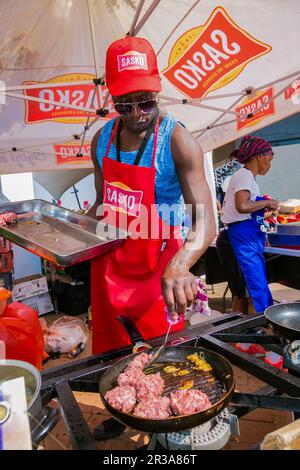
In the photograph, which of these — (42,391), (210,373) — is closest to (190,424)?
(210,373)

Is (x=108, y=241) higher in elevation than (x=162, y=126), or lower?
lower

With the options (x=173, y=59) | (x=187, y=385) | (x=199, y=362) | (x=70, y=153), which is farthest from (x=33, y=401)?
(x=70, y=153)

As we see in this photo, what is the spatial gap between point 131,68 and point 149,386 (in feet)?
4.24

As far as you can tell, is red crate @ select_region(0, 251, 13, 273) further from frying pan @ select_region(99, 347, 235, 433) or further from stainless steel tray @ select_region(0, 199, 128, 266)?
frying pan @ select_region(99, 347, 235, 433)

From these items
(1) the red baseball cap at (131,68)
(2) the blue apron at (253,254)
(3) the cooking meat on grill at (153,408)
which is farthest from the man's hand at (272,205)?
(3) the cooking meat on grill at (153,408)

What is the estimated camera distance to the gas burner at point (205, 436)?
1093mm

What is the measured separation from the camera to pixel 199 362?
4.40 ft

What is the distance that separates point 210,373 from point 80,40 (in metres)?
3.87

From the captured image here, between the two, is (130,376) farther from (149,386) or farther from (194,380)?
(194,380)

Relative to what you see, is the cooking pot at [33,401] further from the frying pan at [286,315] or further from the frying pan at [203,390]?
the frying pan at [286,315]

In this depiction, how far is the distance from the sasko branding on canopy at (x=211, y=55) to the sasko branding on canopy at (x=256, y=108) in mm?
359

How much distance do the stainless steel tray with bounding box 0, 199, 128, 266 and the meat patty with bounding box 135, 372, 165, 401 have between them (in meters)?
0.78

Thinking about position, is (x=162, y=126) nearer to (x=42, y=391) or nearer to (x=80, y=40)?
(x=42, y=391)

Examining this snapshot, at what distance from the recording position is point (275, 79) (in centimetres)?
361
